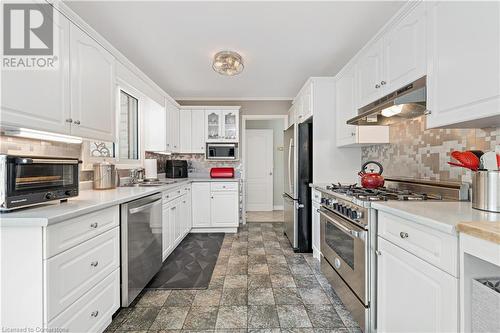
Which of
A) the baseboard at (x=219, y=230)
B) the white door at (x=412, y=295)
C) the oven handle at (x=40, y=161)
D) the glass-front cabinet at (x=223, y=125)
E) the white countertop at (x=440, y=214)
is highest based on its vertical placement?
the glass-front cabinet at (x=223, y=125)

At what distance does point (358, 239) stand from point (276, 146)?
4.70 m

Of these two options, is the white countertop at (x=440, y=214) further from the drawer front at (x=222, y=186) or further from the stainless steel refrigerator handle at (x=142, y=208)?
the drawer front at (x=222, y=186)

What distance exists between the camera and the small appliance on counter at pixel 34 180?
3.77 ft

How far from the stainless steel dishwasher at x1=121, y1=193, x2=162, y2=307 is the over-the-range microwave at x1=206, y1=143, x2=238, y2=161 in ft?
6.76

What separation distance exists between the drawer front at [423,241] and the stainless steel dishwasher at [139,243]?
5.98 ft

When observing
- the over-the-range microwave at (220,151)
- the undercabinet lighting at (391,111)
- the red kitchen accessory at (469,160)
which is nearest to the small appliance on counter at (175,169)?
the over-the-range microwave at (220,151)

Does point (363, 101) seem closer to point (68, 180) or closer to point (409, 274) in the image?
point (409, 274)

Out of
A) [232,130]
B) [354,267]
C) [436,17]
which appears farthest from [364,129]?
[232,130]

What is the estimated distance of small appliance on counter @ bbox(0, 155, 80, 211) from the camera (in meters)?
1.15

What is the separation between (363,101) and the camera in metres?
2.23

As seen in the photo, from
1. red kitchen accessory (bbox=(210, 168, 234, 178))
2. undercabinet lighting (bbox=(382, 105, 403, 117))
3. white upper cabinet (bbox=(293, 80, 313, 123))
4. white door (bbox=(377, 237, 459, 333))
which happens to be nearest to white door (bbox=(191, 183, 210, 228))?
red kitchen accessory (bbox=(210, 168, 234, 178))

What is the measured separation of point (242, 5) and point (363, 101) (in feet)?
4.58

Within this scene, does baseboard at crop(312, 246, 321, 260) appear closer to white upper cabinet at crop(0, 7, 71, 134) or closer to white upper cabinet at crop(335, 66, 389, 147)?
white upper cabinet at crop(335, 66, 389, 147)

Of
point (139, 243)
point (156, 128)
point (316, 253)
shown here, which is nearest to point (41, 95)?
point (139, 243)
